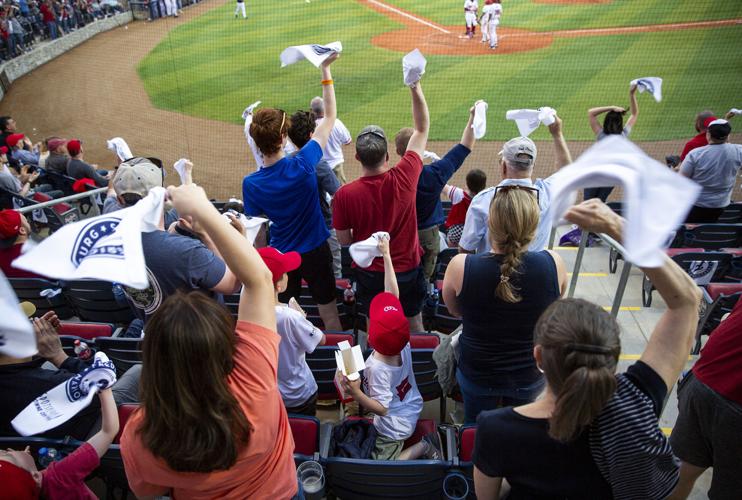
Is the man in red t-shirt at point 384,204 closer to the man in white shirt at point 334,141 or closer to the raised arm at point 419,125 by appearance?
the raised arm at point 419,125

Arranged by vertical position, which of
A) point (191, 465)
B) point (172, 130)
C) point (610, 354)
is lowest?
point (172, 130)

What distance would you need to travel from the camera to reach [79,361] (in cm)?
279

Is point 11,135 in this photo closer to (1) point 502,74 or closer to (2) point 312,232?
(2) point 312,232

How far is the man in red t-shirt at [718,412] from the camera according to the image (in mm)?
2090

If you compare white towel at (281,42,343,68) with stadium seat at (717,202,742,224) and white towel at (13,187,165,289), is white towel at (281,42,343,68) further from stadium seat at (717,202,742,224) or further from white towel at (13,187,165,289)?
stadium seat at (717,202,742,224)

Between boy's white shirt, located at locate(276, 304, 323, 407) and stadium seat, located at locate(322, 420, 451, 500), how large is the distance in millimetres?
343

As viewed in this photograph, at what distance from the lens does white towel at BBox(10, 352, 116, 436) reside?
2209mm

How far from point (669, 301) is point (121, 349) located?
3.07 meters

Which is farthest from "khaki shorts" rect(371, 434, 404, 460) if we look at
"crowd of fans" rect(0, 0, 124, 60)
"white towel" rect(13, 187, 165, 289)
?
"crowd of fans" rect(0, 0, 124, 60)

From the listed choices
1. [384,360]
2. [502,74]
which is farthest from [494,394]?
[502,74]

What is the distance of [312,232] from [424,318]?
1.17 meters

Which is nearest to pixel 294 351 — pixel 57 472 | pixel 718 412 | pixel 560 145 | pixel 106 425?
pixel 106 425

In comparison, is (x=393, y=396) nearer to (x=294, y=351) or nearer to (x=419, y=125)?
(x=294, y=351)

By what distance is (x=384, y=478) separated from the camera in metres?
2.46
